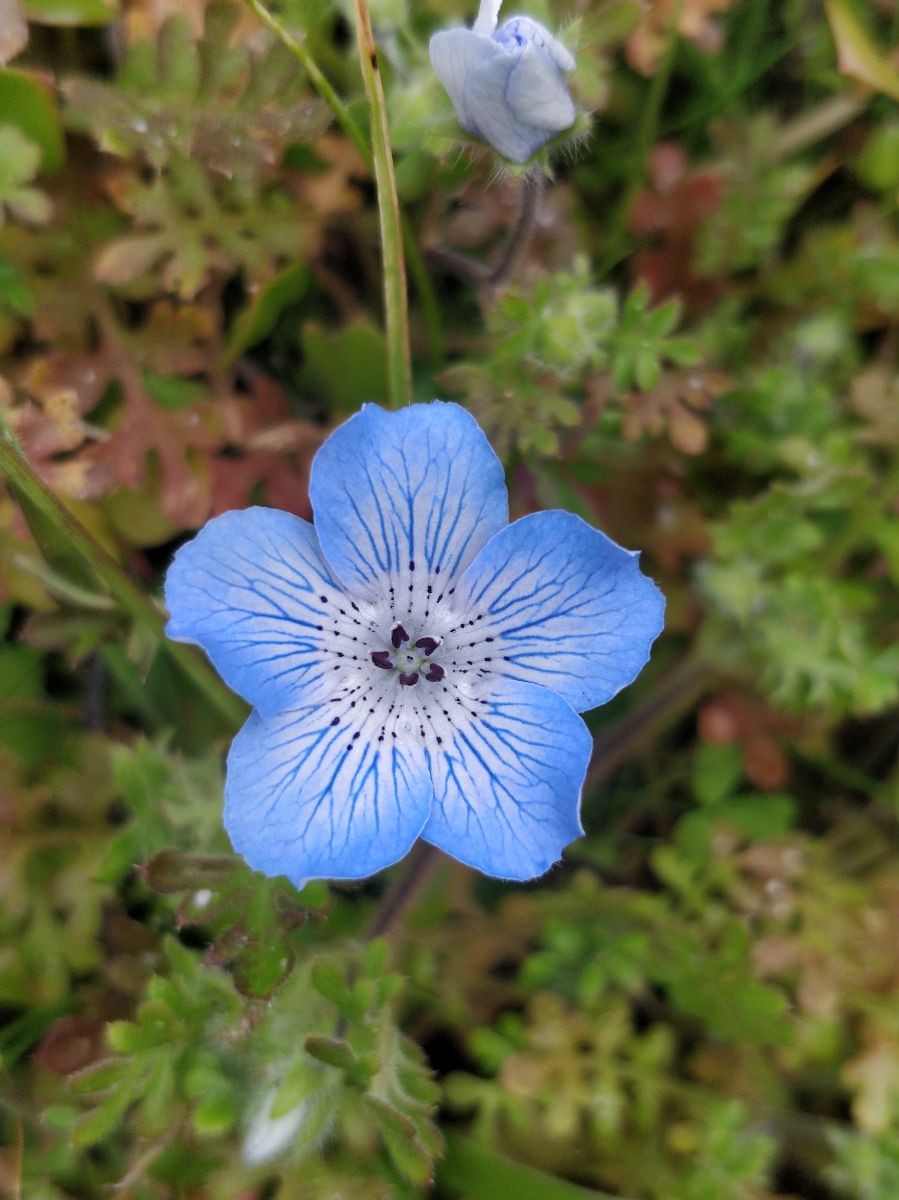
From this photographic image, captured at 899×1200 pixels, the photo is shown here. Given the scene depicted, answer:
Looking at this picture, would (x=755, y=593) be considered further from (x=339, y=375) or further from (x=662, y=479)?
(x=339, y=375)

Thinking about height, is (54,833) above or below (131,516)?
below

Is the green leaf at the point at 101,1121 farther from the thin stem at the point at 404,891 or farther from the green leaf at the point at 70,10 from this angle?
the green leaf at the point at 70,10

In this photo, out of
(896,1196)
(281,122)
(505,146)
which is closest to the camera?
(505,146)

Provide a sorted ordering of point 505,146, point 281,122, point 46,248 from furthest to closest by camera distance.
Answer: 1. point 46,248
2. point 281,122
3. point 505,146

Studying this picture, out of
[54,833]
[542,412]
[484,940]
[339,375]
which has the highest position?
[542,412]

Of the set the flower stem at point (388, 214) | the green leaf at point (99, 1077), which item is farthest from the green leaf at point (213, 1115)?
the flower stem at point (388, 214)

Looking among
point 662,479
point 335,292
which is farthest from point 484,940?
point 335,292

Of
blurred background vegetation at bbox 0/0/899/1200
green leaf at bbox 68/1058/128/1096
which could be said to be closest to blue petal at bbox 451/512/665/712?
blurred background vegetation at bbox 0/0/899/1200
